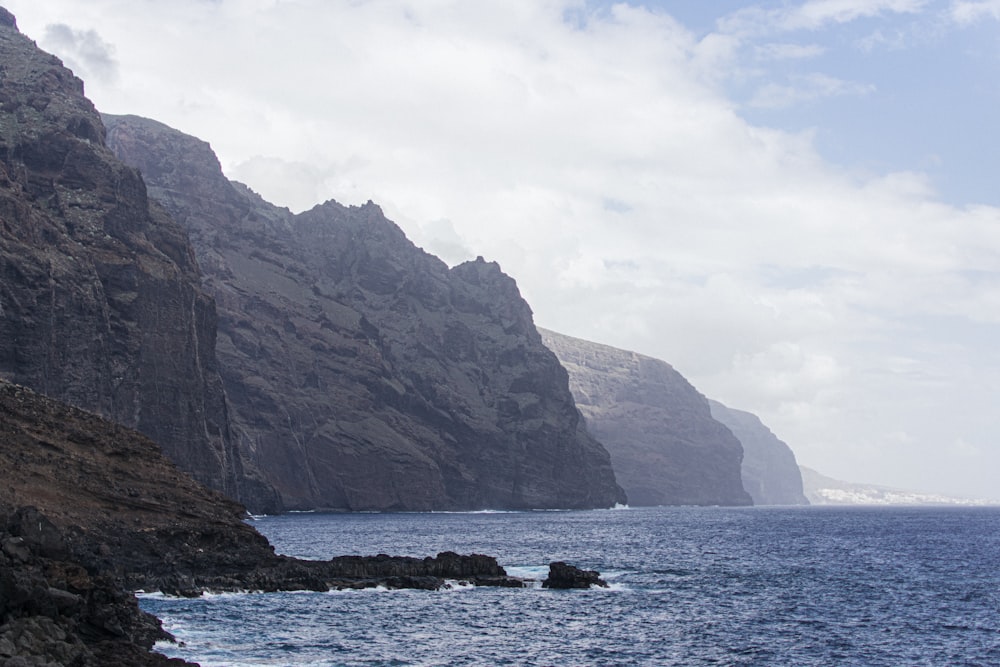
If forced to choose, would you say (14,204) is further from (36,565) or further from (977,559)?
→ (977,559)

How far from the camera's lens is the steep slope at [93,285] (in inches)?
5094

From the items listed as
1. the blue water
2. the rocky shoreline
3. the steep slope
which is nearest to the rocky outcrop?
the rocky shoreline

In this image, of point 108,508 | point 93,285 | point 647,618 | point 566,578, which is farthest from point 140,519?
point 93,285

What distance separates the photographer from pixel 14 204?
133125 millimetres

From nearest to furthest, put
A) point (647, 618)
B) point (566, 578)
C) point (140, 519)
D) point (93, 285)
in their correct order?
point (647, 618)
point (140, 519)
point (566, 578)
point (93, 285)

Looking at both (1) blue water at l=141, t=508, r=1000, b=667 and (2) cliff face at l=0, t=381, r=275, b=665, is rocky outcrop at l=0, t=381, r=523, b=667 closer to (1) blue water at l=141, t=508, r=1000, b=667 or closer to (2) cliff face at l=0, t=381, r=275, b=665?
(2) cliff face at l=0, t=381, r=275, b=665

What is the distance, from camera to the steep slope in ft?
424

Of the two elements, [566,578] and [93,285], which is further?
[93,285]

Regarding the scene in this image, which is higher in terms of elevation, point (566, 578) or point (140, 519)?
point (140, 519)

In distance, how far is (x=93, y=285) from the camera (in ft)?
472

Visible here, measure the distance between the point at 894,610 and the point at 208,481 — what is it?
363ft

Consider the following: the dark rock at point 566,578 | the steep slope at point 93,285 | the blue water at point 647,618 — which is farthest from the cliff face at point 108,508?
the steep slope at point 93,285

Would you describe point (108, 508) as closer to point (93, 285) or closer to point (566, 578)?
point (566, 578)

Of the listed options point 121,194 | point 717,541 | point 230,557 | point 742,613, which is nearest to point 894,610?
point 742,613
